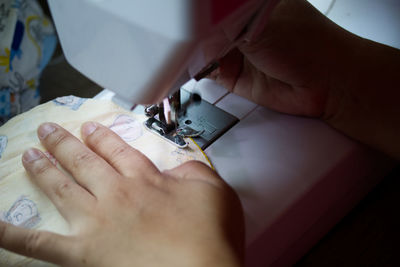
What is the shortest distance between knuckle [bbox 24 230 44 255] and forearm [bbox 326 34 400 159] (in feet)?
2.04

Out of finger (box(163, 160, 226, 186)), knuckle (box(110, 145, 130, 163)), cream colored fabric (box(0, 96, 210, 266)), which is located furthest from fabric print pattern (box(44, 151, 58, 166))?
finger (box(163, 160, 226, 186))

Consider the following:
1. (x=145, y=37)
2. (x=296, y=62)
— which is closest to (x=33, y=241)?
(x=145, y=37)

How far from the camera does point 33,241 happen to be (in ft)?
1.73

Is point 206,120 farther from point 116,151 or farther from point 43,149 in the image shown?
point 43,149

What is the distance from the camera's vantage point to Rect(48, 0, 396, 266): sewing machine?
436 millimetres

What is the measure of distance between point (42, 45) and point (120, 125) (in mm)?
663

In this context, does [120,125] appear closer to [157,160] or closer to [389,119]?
[157,160]

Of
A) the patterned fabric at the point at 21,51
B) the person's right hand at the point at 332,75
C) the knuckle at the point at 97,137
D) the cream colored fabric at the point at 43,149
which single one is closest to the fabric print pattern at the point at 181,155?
the cream colored fabric at the point at 43,149

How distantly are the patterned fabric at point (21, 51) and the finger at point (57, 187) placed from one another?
491 millimetres

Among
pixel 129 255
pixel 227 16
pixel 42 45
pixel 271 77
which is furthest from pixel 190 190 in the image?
pixel 42 45

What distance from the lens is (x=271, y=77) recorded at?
870 millimetres

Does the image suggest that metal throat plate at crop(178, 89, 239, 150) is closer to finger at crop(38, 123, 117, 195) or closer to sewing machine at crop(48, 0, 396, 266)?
sewing machine at crop(48, 0, 396, 266)

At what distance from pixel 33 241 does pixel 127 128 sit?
31cm

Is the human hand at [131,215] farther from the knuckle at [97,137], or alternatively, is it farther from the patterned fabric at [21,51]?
the patterned fabric at [21,51]
